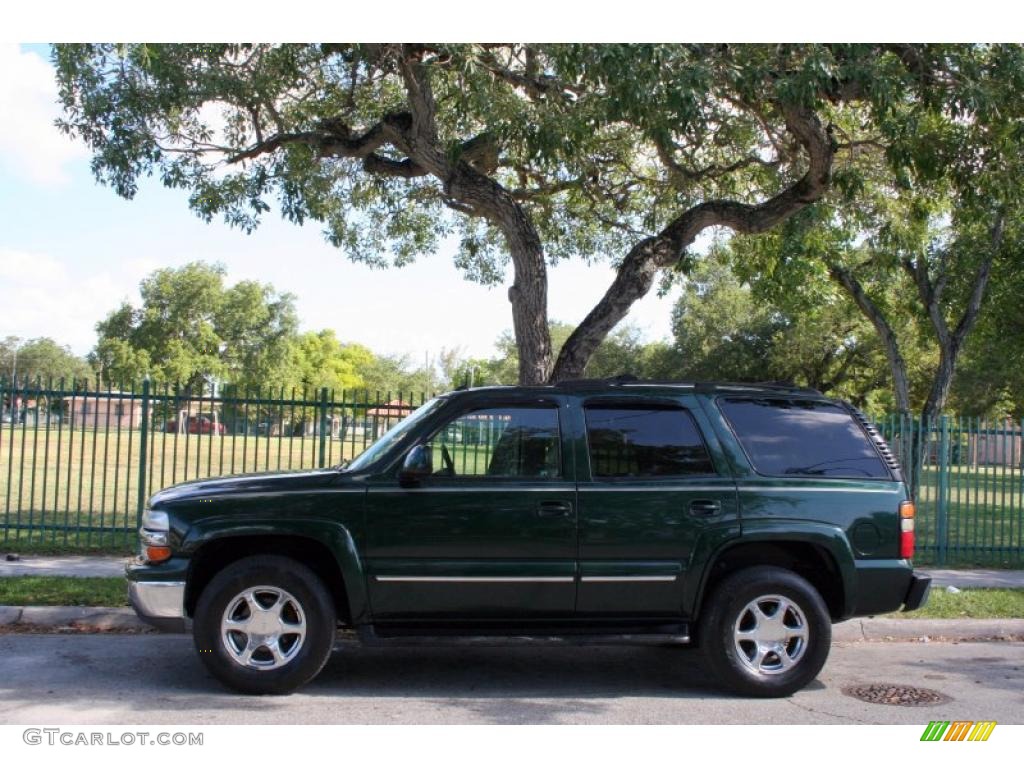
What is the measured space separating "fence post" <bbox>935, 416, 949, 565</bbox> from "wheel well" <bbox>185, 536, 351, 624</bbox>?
887 cm

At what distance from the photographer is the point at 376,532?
580 cm

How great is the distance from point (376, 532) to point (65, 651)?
2858 mm

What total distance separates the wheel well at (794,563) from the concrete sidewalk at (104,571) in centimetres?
440

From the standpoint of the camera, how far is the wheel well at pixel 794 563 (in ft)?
20.0

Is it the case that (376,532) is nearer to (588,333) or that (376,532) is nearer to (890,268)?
(588,333)

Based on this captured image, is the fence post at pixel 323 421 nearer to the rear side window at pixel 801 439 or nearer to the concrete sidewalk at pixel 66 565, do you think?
the concrete sidewalk at pixel 66 565

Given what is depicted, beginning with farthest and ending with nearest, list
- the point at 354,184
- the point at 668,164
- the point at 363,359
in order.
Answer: the point at 363,359 → the point at 354,184 → the point at 668,164

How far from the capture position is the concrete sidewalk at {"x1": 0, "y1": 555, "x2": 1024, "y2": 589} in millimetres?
9688

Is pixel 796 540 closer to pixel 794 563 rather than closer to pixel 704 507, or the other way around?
pixel 794 563

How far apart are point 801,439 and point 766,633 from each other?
127 centimetres

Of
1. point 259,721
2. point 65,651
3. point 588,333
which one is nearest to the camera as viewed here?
point 259,721

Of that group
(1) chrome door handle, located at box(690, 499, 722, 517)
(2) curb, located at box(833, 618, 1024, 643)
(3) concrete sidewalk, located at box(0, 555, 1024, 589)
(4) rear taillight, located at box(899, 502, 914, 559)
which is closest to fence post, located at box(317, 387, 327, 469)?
(3) concrete sidewalk, located at box(0, 555, 1024, 589)

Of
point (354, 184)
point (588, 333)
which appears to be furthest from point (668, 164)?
point (354, 184)

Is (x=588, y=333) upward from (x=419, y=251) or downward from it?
downward
